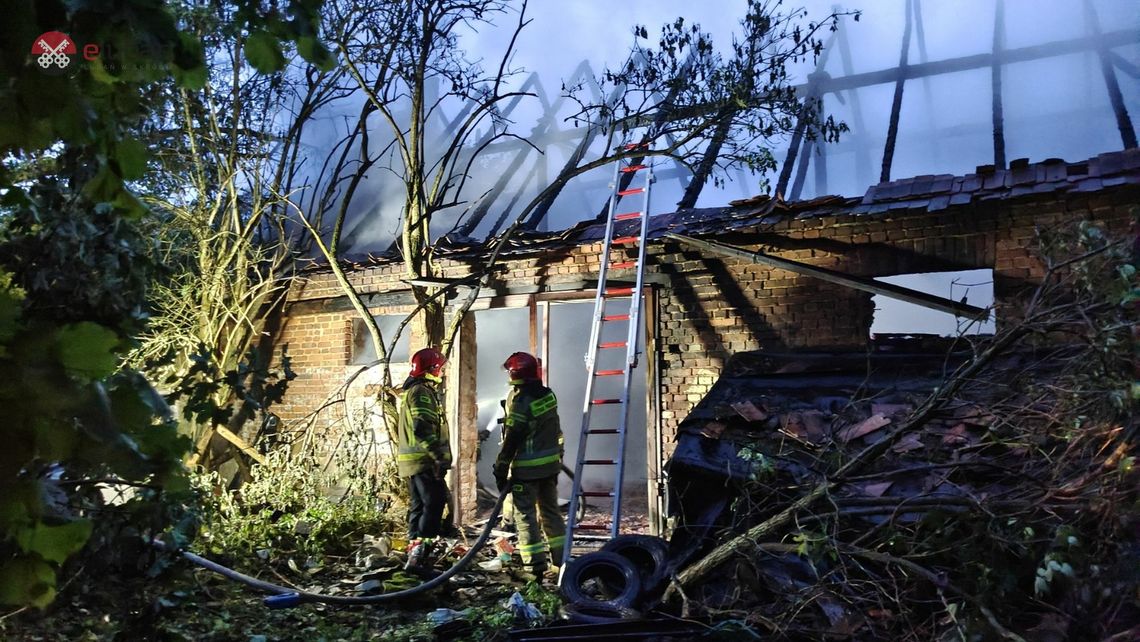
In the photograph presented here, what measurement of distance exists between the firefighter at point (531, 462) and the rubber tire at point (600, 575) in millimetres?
1417

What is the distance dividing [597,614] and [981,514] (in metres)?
2.21

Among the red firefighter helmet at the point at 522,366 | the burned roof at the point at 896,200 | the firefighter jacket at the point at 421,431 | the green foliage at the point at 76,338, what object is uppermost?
the burned roof at the point at 896,200

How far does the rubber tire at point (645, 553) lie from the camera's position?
4.96 m

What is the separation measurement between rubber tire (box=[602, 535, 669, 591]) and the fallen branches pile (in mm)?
221

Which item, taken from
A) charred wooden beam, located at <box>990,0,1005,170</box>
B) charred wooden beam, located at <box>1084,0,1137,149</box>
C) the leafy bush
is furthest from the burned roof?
the leafy bush

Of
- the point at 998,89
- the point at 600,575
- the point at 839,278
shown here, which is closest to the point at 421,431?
the point at 600,575

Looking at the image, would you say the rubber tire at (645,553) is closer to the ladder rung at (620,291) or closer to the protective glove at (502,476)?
the protective glove at (502,476)

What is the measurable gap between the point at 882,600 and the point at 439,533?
15.0 feet

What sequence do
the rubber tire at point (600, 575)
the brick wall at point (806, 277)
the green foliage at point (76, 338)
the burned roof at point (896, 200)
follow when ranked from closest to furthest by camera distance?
1. the green foliage at point (76, 338)
2. the rubber tire at point (600, 575)
3. the burned roof at point (896, 200)
4. the brick wall at point (806, 277)

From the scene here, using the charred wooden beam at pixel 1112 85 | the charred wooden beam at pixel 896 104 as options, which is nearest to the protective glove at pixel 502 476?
the charred wooden beam at pixel 896 104

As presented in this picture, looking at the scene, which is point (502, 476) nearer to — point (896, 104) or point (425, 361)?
point (425, 361)

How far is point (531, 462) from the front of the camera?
21.9 feet

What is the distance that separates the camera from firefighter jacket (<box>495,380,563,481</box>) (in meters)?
6.66

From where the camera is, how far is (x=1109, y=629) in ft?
10.5
